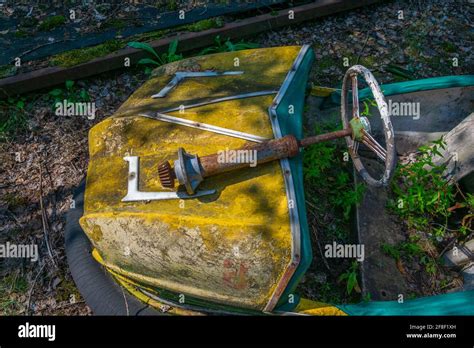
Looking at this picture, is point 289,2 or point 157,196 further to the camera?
point 289,2

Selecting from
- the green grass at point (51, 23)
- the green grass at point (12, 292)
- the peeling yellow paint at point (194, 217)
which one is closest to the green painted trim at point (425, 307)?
the peeling yellow paint at point (194, 217)

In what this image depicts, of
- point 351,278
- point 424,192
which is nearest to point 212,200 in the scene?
point 351,278

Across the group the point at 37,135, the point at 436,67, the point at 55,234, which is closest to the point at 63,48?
the point at 37,135

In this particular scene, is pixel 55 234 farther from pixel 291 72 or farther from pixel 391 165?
pixel 391 165

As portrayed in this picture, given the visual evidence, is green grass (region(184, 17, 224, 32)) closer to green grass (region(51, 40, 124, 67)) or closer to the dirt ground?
the dirt ground

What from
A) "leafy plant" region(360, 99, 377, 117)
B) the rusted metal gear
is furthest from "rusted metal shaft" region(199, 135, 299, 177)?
"leafy plant" region(360, 99, 377, 117)

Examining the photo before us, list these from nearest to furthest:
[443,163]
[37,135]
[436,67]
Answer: [443,163] < [37,135] < [436,67]

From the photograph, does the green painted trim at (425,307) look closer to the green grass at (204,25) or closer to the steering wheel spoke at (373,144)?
the steering wheel spoke at (373,144)

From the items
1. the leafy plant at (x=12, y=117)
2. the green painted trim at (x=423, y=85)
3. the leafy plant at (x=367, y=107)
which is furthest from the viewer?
the leafy plant at (x=12, y=117)
